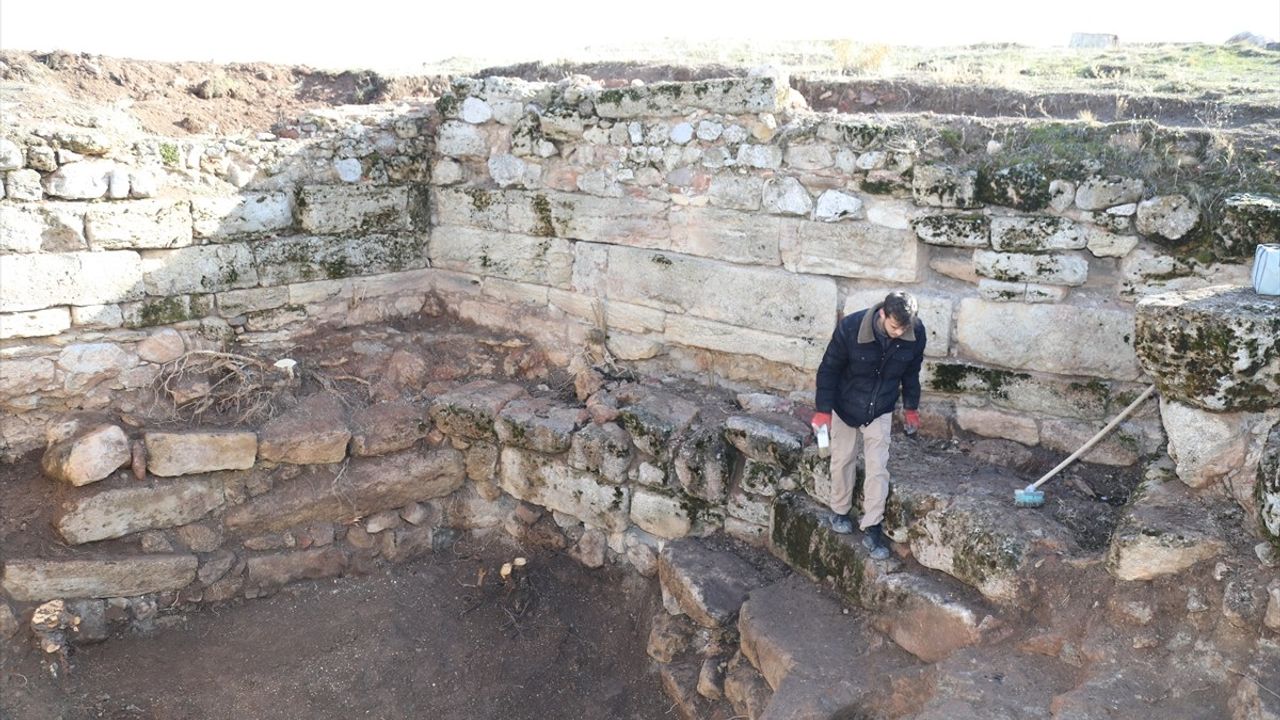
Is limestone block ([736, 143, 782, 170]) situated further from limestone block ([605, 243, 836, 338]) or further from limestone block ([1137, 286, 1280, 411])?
limestone block ([1137, 286, 1280, 411])

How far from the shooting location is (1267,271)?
418 centimetres

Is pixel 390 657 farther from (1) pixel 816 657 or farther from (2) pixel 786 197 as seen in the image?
(2) pixel 786 197

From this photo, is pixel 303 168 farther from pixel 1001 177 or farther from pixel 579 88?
pixel 1001 177

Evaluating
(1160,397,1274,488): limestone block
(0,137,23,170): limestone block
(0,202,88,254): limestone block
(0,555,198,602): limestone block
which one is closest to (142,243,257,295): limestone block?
(0,202,88,254): limestone block

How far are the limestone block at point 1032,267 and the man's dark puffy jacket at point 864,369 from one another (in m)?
0.73

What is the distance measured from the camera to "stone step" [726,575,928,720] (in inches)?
174

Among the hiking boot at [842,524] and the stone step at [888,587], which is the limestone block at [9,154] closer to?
the stone step at [888,587]

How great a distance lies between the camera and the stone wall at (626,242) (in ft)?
16.7

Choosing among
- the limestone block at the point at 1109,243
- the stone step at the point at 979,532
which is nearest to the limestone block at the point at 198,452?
the stone step at the point at 979,532

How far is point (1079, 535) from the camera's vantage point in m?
4.55

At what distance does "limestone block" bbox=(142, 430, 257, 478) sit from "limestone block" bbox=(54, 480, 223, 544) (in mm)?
103

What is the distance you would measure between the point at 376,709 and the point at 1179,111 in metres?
6.33

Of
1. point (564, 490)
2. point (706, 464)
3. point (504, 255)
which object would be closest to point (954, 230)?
point (706, 464)

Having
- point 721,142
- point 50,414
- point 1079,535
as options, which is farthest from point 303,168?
point 1079,535
